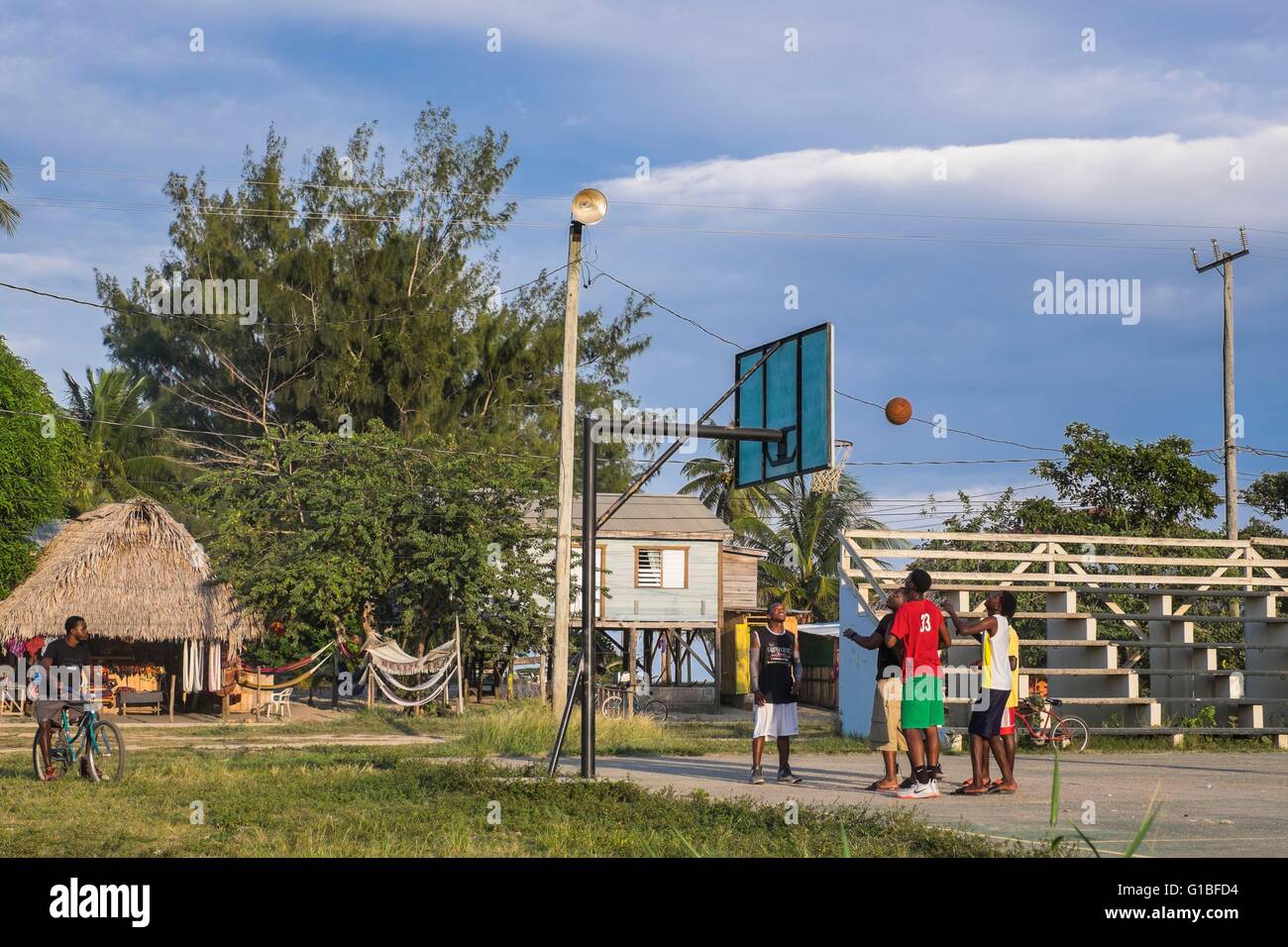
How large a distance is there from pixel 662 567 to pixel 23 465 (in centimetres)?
1707

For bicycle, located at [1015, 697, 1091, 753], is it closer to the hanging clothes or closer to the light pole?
the light pole

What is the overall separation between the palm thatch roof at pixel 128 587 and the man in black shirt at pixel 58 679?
46.9 feet

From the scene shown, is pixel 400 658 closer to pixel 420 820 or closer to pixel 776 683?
pixel 776 683

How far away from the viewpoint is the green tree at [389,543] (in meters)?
30.0

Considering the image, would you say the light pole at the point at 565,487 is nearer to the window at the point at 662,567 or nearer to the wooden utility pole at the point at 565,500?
the wooden utility pole at the point at 565,500

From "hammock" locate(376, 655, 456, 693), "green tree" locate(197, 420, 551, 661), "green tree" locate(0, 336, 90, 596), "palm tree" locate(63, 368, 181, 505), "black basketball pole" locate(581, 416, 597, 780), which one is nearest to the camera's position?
"black basketball pole" locate(581, 416, 597, 780)

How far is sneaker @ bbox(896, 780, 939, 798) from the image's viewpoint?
39.6ft

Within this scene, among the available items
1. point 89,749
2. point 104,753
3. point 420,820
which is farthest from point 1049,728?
point 89,749

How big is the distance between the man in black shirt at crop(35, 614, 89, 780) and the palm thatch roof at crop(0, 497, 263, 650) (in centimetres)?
1430

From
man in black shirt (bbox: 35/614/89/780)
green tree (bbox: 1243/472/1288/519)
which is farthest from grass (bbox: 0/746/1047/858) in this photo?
green tree (bbox: 1243/472/1288/519)

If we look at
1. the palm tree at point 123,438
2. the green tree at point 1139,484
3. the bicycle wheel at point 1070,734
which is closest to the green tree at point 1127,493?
the green tree at point 1139,484

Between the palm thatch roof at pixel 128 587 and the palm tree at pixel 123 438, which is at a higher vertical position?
the palm tree at pixel 123 438

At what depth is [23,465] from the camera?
27.8 meters
